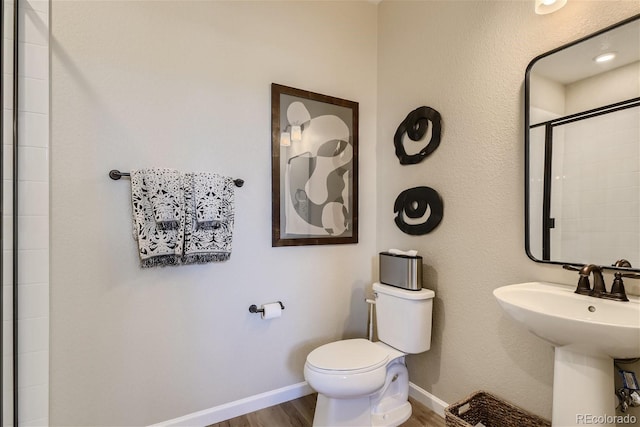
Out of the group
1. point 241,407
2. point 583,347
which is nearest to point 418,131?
point 583,347

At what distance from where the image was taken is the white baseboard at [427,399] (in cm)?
179

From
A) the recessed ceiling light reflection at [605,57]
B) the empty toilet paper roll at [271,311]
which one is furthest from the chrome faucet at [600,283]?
the empty toilet paper roll at [271,311]

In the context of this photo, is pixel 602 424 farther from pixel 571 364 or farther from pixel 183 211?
pixel 183 211

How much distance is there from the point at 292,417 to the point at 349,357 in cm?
56

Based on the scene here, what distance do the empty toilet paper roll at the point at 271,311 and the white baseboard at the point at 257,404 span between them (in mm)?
507

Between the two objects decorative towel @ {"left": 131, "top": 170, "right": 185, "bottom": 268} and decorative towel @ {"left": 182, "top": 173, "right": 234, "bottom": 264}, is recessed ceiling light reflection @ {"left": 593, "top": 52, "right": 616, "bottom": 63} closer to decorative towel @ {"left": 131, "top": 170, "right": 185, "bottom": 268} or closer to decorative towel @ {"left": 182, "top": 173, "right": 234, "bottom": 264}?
decorative towel @ {"left": 182, "top": 173, "right": 234, "bottom": 264}

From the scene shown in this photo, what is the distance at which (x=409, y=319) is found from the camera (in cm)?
172

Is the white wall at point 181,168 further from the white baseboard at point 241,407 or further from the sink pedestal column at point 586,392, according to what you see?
the sink pedestal column at point 586,392

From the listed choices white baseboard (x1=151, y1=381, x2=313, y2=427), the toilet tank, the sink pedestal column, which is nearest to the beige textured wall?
the toilet tank

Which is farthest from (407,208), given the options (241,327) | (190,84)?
(190,84)

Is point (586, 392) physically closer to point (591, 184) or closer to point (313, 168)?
point (591, 184)

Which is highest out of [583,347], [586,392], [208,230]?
[208,230]

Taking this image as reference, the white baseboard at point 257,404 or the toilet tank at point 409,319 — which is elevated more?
the toilet tank at point 409,319

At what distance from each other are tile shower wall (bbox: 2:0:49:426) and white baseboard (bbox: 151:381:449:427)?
0.58 m
